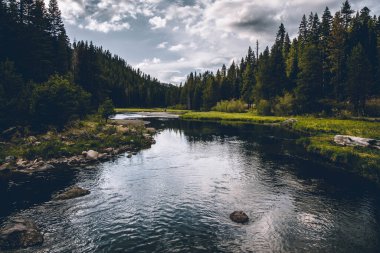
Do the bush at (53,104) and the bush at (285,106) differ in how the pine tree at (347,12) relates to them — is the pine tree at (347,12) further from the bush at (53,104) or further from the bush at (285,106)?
the bush at (53,104)

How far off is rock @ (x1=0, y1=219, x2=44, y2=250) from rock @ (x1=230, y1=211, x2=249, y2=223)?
10.7m

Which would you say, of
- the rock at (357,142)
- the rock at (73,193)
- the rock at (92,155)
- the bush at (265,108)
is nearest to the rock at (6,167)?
the rock at (92,155)

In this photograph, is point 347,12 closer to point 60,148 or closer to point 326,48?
point 326,48

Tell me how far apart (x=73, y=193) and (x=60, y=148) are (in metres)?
13.8

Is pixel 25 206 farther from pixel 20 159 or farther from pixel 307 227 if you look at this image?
pixel 307 227

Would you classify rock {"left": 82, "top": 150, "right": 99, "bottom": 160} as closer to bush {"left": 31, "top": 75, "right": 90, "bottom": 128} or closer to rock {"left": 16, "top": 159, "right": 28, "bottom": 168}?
rock {"left": 16, "top": 159, "right": 28, "bottom": 168}

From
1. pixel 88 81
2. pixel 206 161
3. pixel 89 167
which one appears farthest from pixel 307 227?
pixel 88 81

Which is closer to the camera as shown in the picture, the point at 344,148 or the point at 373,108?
the point at 344,148

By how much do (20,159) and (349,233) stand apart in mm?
29995

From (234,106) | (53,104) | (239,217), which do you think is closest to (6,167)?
(53,104)

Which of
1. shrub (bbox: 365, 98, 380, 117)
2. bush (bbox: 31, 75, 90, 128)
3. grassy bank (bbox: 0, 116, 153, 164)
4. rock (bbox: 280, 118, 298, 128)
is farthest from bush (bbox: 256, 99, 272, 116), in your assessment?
bush (bbox: 31, 75, 90, 128)

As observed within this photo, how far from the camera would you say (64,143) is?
118ft

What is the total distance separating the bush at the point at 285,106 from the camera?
249ft

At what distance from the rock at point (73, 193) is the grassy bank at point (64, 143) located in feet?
38.6
